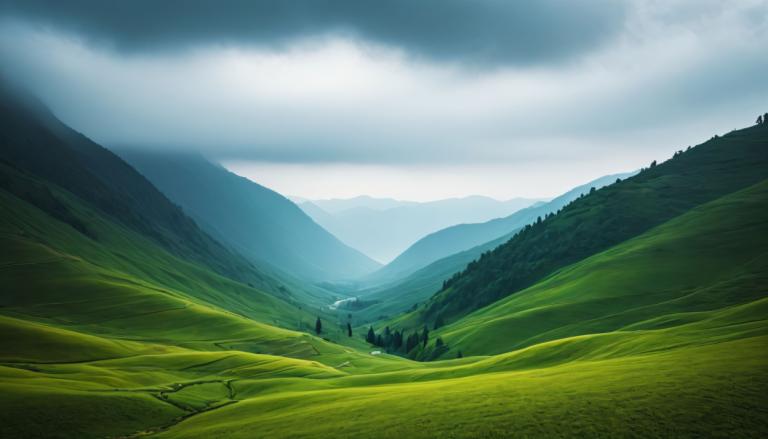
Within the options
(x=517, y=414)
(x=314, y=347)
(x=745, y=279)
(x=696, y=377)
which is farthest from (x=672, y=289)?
(x=517, y=414)

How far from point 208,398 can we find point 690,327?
81936mm

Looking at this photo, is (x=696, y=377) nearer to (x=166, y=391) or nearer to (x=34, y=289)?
(x=166, y=391)

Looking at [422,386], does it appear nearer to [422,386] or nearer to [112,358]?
[422,386]

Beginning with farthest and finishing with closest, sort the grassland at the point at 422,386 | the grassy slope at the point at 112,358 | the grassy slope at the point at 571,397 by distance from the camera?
the grassy slope at the point at 112,358, the grassland at the point at 422,386, the grassy slope at the point at 571,397

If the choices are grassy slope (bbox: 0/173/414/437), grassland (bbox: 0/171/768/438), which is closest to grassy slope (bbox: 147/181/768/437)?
grassland (bbox: 0/171/768/438)

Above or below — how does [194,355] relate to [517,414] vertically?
above

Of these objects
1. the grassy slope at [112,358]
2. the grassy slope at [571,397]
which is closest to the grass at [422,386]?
the grassy slope at [571,397]

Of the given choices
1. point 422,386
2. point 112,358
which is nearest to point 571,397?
point 422,386

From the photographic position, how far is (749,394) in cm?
4762

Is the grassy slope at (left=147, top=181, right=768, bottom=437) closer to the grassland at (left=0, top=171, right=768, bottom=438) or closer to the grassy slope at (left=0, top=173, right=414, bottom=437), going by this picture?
the grassland at (left=0, top=171, right=768, bottom=438)

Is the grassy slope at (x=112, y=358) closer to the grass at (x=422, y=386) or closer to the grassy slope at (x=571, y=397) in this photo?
the grass at (x=422, y=386)

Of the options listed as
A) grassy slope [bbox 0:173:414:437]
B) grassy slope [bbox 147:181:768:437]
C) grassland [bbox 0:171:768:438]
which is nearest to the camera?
grassy slope [bbox 147:181:768:437]

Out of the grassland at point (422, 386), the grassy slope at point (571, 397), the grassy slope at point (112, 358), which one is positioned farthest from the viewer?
the grassy slope at point (112, 358)

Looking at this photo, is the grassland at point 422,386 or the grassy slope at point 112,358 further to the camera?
the grassy slope at point 112,358
